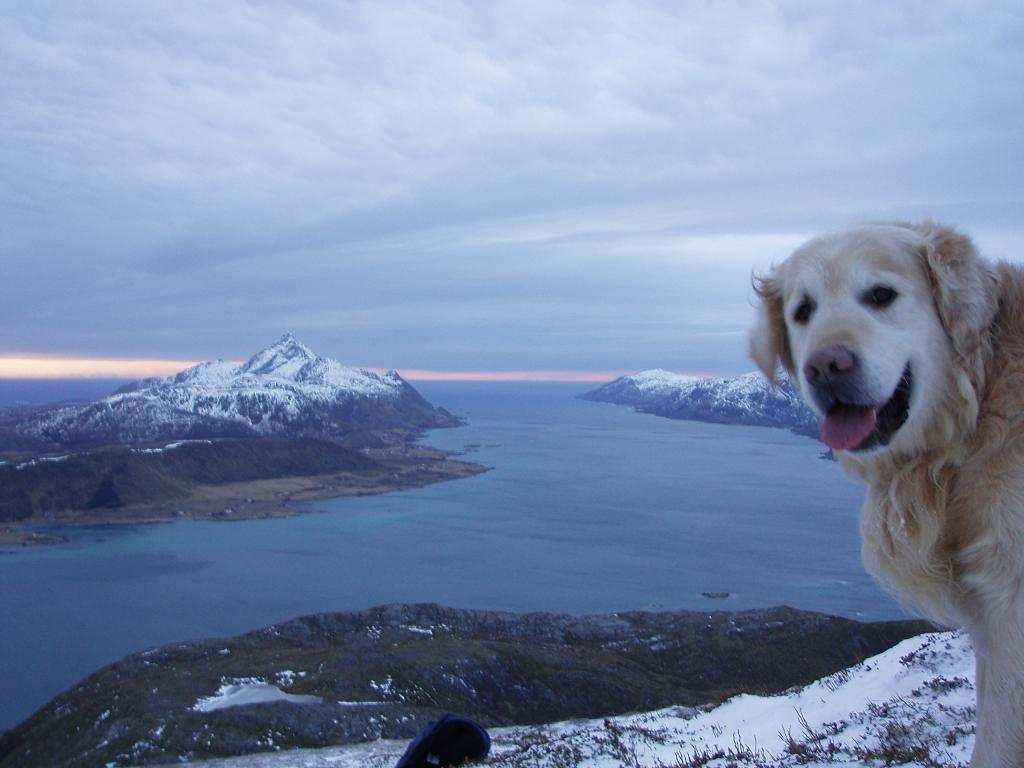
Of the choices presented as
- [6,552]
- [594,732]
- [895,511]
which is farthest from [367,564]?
[895,511]

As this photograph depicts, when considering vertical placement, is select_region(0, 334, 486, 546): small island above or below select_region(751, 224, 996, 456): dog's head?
below

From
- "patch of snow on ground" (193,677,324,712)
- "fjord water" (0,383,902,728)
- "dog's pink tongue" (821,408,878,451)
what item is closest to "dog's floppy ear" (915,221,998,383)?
"dog's pink tongue" (821,408,878,451)

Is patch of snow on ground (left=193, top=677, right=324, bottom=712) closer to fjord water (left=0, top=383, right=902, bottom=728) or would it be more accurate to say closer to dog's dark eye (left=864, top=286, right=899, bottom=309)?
dog's dark eye (left=864, top=286, right=899, bottom=309)

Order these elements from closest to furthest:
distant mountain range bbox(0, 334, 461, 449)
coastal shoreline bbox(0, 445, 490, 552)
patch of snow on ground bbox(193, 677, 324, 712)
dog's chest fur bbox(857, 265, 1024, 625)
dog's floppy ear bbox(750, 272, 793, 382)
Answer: dog's chest fur bbox(857, 265, 1024, 625) < dog's floppy ear bbox(750, 272, 793, 382) < patch of snow on ground bbox(193, 677, 324, 712) < coastal shoreline bbox(0, 445, 490, 552) < distant mountain range bbox(0, 334, 461, 449)

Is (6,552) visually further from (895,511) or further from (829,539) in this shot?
(895,511)

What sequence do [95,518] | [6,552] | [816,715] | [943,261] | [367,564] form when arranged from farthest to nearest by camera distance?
[95,518]
[6,552]
[367,564]
[816,715]
[943,261]

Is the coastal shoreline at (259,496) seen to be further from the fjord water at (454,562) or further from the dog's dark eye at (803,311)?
the dog's dark eye at (803,311)

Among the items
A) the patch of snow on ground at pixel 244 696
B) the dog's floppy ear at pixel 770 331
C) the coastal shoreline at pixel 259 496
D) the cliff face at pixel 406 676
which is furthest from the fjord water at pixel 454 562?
the dog's floppy ear at pixel 770 331
